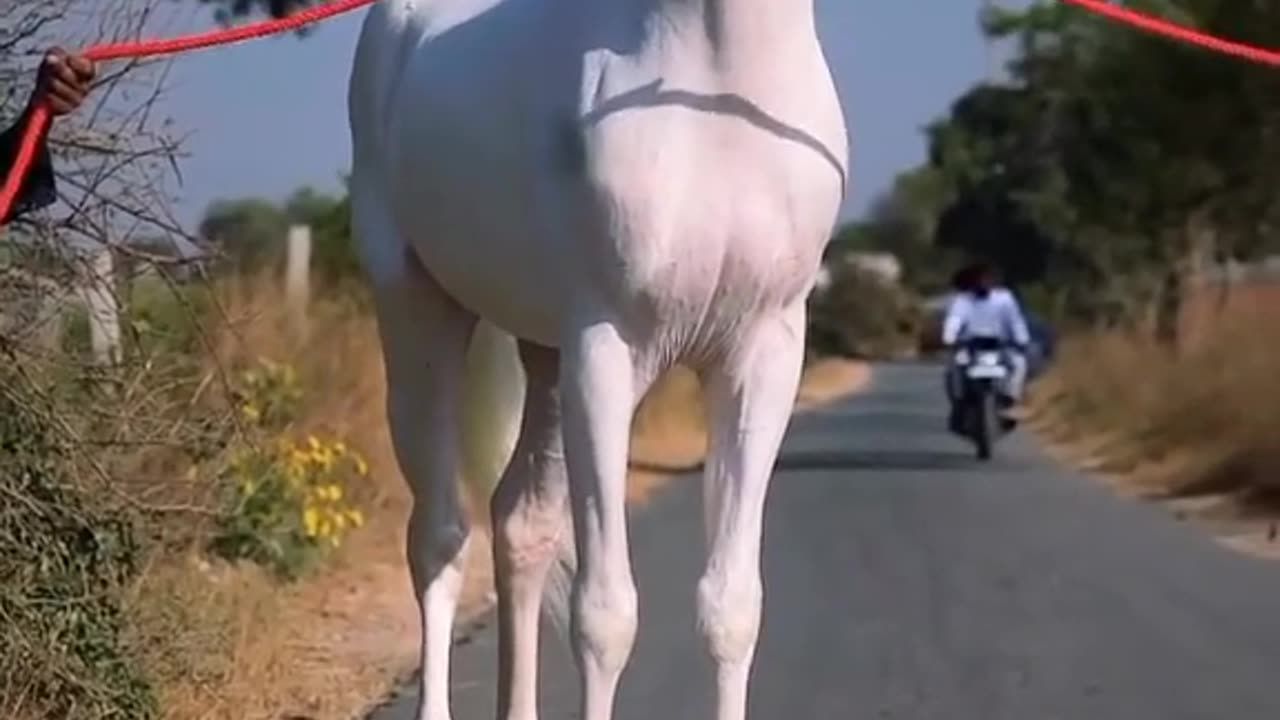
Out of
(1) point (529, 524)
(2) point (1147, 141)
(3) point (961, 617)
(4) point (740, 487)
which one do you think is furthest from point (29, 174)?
(2) point (1147, 141)

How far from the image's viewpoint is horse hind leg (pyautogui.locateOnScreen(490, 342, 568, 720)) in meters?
7.49

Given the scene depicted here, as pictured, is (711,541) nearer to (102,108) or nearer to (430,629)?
(430,629)

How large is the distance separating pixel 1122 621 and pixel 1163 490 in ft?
37.2

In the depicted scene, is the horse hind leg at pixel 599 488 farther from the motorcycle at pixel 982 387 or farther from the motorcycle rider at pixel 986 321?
the motorcycle rider at pixel 986 321

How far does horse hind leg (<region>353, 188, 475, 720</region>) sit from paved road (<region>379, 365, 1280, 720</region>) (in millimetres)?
2022

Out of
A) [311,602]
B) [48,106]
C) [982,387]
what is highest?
[48,106]

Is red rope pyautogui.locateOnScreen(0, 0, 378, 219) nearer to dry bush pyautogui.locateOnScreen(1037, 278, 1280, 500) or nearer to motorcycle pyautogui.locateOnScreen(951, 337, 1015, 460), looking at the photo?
dry bush pyautogui.locateOnScreen(1037, 278, 1280, 500)

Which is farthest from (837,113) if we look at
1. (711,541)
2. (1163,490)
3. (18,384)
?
(1163,490)

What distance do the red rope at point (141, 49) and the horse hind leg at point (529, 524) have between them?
4.08ft

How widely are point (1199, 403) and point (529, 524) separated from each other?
19.2 metres

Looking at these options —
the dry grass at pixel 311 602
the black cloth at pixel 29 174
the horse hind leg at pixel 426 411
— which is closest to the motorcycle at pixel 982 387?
the dry grass at pixel 311 602

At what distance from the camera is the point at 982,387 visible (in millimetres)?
26625

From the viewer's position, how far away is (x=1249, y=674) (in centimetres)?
1073

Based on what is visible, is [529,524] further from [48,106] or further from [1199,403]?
[1199,403]
